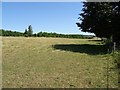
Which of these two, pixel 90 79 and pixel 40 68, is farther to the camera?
pixel 40 68

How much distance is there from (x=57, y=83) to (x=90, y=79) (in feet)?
5.50

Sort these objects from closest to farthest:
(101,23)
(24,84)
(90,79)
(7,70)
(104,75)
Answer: (24,84) → (90,79) → (104,75) → (7,70) → (101,23)

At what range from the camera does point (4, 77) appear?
526 inches

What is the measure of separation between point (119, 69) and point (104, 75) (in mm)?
1741

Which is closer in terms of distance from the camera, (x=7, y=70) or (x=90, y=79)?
(x=90, y=79)

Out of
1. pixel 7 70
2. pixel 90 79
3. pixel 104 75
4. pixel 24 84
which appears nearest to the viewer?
pixel 24 84

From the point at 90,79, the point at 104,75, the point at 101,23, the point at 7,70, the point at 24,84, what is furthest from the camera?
the point at 101,23

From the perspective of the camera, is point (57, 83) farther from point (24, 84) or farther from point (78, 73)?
point (78, 73)

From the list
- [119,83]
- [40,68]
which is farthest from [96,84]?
[40,68]

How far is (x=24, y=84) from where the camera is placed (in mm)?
11742

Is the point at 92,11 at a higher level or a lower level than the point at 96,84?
higher

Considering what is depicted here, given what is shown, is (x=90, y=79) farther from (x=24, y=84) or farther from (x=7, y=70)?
(x=7, y=70)

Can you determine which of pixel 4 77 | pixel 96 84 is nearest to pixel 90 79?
pixel 96 84

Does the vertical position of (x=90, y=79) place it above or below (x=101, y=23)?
below
